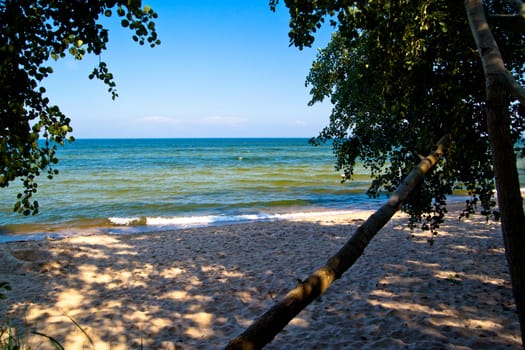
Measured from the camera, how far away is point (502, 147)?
263cm

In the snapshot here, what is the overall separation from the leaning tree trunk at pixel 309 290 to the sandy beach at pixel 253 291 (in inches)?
84.2

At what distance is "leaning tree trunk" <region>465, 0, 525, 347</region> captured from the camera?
8.47 ft

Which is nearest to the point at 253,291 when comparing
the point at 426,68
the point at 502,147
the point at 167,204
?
the point at 426,68

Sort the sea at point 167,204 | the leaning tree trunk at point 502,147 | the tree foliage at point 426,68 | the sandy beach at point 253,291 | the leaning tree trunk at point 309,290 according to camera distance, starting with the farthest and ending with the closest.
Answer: the sea at point 167,204, the sandy beach at point 253,291, the tree foliage at point 426,68, the leaning tree trunk at point 502,147, the leaning tree trunk at point 309,290

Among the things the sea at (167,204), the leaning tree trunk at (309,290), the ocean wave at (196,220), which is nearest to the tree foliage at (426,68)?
the leaning tree trunk at (309,290)

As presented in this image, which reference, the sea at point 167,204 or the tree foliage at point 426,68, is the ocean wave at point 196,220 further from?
the tree foliage at point 426,68

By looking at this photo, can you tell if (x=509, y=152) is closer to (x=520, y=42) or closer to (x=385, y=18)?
(x=385, y=18)

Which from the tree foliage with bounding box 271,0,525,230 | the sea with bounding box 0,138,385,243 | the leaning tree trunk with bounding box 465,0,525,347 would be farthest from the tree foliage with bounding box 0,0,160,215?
the sea with bounding box 0,138,385,243

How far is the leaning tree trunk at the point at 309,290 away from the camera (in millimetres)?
1879

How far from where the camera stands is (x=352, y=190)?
81.3ft

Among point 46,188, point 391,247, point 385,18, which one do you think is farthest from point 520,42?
point 46,188

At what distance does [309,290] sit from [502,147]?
1864mm

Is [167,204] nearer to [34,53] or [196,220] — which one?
[196,220]

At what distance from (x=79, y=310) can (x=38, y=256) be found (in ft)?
14.8
